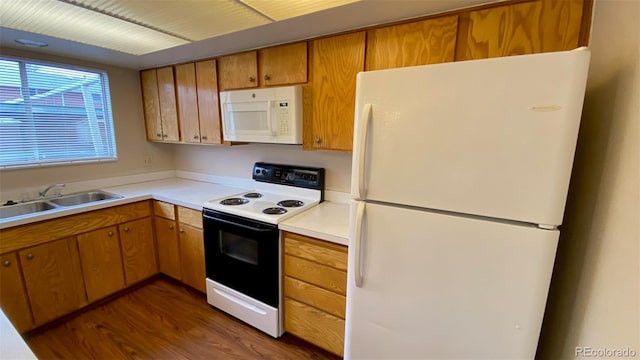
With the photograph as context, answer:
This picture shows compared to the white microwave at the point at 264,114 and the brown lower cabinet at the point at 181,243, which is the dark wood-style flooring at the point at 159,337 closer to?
the brown lower cabinet at the point at 181,243

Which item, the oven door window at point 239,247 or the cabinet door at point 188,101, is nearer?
the oven door window at point 239,247

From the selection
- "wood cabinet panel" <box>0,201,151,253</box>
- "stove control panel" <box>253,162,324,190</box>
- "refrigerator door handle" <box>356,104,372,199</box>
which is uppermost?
"refrigerator door handle" <box>356,104,372,199</box>

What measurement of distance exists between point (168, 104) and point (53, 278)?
5.69 ft

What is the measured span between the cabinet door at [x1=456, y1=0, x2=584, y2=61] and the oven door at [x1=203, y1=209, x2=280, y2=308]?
153 cm

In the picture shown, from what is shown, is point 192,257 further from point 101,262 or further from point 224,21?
point 224,21

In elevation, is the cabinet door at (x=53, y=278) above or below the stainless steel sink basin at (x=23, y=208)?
below

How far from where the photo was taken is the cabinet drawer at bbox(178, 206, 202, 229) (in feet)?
7.34

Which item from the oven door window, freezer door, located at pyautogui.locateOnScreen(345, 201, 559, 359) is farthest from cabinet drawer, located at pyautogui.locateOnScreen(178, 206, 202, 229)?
freezer door, located at pyautogui.locateOnScreen(345, 201, 559, 359)

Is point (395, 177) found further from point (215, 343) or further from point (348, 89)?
point (215, 343)

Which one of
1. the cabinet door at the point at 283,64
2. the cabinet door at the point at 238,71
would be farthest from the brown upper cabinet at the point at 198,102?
the cabinet door at the point at 283,64

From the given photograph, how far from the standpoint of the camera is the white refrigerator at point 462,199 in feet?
2.75

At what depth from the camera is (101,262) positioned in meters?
2.24

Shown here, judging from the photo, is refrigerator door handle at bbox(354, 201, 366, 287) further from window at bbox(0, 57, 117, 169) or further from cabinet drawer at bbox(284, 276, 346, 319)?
window at bbox(0, 57, 117, 169)

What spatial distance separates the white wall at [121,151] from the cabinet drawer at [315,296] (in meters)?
2.32
